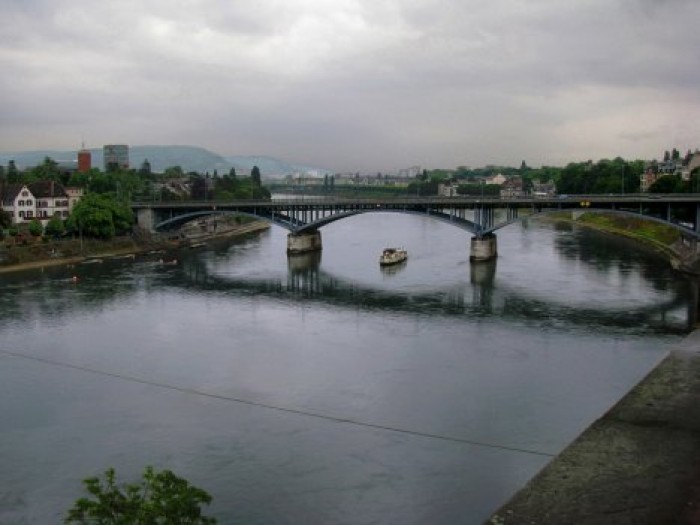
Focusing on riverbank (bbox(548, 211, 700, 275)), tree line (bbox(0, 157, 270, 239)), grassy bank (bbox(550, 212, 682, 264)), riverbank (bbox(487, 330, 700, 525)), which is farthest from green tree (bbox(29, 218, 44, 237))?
riverbank (bbox(487, 330, 700, 525))

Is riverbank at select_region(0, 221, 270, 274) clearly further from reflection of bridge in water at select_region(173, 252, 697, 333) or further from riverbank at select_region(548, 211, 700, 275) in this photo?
riverbank at select_region(548, 211, 700, 275)

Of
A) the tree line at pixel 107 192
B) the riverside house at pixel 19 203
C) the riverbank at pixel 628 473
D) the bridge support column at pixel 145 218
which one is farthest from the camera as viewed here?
the bridge support column at pixel 145 218

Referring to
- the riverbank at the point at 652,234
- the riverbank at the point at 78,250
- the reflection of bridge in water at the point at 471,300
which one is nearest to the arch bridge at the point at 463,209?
the riverbank at the point at 652,234

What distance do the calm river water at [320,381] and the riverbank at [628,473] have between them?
1122mm

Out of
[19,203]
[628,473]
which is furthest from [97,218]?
[628,473]

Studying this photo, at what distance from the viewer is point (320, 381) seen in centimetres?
2358

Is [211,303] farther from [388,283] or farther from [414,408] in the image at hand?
[414,408]

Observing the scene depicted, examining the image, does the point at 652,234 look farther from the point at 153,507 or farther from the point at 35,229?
the point at 153,507

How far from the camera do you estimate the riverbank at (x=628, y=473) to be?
13.2m

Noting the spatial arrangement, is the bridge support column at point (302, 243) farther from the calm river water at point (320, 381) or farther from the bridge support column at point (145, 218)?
the bridge support column at point (145, 218)

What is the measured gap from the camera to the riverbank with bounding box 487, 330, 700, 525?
43.2ft

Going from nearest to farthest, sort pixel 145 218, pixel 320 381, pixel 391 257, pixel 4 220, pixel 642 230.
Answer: pixel 320 381 → pixel 391 257 → pixel 4 220 → pixel 145 218 → pixel 642 230

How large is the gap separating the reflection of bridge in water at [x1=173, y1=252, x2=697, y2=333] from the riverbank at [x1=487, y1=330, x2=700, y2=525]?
12.9m

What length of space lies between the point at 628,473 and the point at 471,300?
77.5ft
